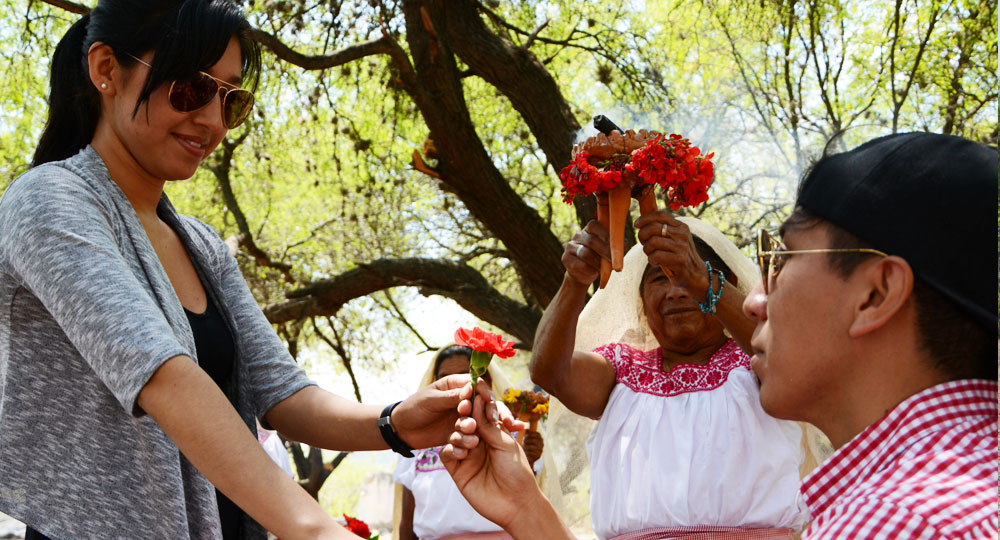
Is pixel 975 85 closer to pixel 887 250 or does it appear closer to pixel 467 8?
pixel 467 8

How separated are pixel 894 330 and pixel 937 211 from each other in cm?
23

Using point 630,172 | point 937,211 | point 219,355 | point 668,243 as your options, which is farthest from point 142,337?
point 668,243

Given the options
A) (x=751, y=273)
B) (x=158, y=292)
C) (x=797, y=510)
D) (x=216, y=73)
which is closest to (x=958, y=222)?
(x=158, y=292)

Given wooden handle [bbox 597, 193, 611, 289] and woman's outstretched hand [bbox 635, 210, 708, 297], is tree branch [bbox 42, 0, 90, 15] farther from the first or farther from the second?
woman's outstretched hand [bbox 635, 210, 708, 297]

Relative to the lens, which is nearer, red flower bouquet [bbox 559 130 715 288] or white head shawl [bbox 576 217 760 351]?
red flower bouquet [bbox 559 130 715 288]

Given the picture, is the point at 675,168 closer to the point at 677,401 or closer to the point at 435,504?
the point at 677,401

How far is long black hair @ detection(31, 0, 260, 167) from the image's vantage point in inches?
78.4

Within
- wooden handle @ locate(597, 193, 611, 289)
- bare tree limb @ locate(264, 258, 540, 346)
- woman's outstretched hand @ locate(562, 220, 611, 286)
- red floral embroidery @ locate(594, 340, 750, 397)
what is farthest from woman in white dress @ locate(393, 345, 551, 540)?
bare tree limb @ locate(264, 258, 540, 346)

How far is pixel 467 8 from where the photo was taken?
8.24m

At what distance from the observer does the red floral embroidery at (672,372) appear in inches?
145

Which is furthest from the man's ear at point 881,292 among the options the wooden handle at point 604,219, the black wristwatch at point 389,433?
the wooden handle at point 604,219

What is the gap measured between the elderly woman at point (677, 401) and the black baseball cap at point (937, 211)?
177cm

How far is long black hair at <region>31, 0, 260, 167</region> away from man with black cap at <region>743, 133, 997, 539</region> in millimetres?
1364

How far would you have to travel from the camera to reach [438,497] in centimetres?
588
